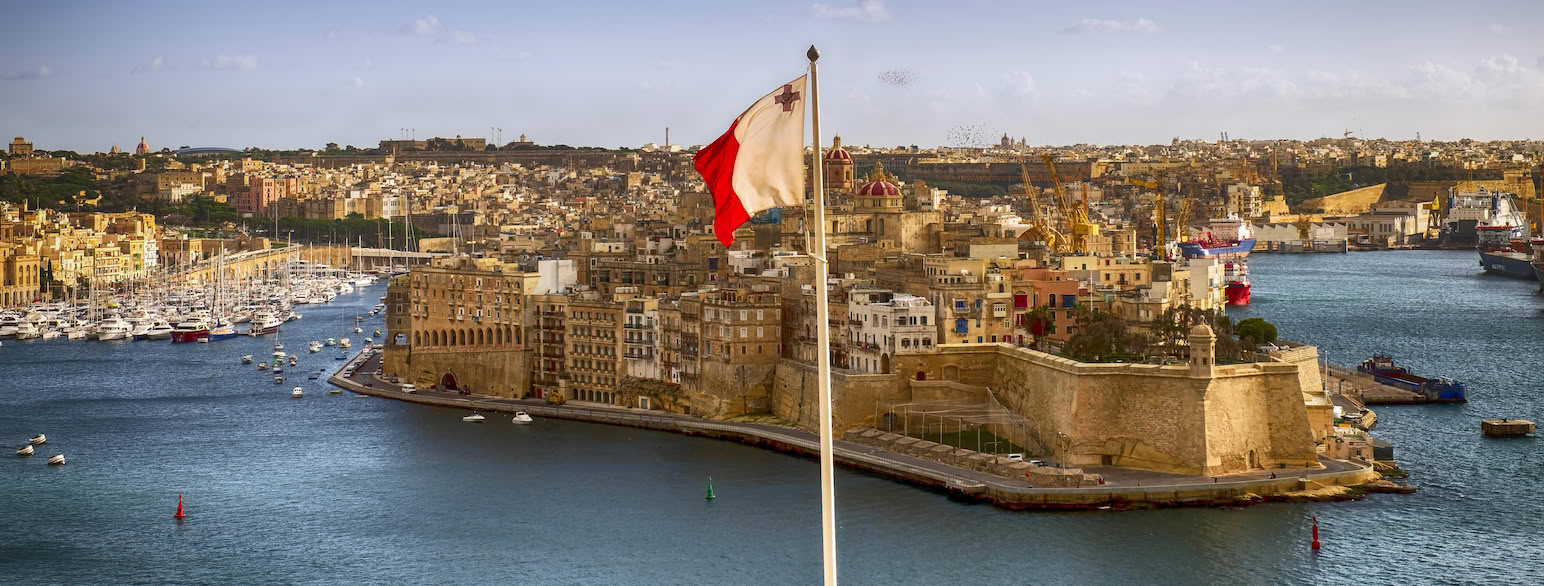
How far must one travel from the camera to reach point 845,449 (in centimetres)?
2761

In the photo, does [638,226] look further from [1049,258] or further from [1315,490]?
[1315,490]

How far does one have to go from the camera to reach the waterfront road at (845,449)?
24859mm

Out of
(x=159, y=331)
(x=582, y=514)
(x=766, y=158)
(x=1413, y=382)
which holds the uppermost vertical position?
Result: (x=766, y=158)

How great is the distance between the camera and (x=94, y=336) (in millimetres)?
50156

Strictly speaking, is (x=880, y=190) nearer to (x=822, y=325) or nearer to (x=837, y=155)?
(x=837, y=155)

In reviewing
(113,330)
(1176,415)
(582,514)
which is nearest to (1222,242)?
(113,330)

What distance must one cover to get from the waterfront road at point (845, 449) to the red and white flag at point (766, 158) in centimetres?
1527

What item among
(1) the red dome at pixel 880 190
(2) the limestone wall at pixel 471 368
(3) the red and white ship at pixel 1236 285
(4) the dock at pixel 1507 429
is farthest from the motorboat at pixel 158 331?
(4) the dock at pixel 1507 429

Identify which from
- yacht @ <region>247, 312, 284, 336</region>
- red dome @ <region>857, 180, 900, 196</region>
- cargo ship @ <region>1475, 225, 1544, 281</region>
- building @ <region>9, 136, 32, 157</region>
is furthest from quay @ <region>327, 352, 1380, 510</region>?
building @ <region>9, 136, 32, 157</region>

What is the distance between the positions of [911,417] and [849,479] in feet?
7.77

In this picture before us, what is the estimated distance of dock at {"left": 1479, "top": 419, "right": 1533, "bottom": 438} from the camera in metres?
29.6

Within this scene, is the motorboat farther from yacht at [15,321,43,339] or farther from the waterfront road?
the waterfront road

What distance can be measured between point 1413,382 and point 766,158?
1057 inches

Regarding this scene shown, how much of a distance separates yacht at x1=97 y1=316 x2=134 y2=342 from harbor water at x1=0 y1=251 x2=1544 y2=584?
13.3 m
